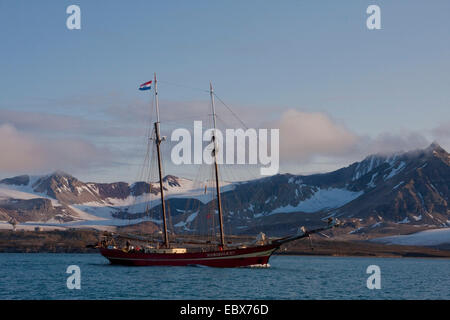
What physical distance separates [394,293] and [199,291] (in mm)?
28522

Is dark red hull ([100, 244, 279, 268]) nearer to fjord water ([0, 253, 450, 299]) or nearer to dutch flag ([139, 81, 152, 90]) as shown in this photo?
fjord water ([0, 253, 450, 299])

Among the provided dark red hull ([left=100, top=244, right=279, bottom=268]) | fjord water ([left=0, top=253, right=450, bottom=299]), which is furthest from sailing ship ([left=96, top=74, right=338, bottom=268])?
fjord water ([left=0, top=253, right=450, bottom=299])

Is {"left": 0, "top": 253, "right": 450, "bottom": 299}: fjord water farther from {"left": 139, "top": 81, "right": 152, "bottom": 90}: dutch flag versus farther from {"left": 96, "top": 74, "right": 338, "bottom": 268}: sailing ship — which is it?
{"left": 139, "top": 81, "right": 152, "bottom": 90}: dutch flag

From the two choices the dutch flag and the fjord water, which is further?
the dutch flag

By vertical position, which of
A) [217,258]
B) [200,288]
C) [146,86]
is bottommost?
[200,288]

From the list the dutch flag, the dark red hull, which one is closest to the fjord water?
the dark red hull

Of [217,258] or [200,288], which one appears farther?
[217,258]

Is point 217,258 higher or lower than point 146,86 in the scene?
lower

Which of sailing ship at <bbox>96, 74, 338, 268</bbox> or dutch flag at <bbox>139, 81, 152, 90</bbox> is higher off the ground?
dutch flag at <bbox>139, 81, 152, 90</bbox>

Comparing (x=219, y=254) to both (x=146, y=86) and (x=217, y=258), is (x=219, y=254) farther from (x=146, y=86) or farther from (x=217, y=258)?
(x=146, y=86)

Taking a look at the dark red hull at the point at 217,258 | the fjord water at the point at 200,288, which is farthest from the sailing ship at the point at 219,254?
the fjord water at the point at 200,288

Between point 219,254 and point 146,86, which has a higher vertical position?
point 146,86

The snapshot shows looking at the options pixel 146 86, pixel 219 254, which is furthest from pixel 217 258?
pixel 146 86

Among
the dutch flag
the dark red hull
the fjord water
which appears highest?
the dutch flag
